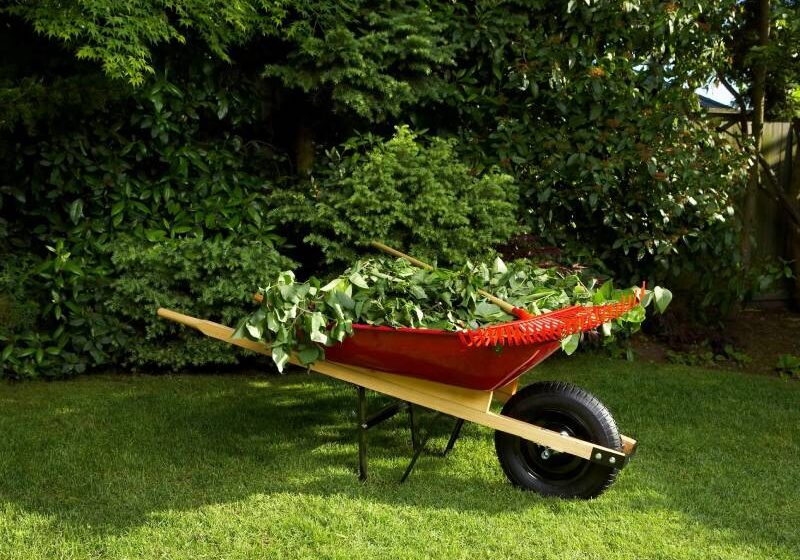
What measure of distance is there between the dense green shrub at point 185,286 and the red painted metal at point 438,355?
5.35 feet

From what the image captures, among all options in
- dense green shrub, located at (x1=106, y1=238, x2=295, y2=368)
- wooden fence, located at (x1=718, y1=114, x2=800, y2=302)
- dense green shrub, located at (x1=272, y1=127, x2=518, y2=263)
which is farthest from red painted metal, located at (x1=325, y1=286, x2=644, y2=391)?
wooden fence, located at (x1=718, y1=114, x2=800, y2=302)

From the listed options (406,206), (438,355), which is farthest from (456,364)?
(406,206)

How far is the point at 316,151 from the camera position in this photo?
5.32 m

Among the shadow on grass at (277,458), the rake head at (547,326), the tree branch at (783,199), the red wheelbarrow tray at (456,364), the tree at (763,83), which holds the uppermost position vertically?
the tree at (763,83)

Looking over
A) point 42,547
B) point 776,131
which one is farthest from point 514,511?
point 776,131

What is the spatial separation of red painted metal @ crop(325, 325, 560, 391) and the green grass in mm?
438

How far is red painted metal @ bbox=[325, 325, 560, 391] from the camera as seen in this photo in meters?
2.77

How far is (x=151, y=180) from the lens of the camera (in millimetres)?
4902

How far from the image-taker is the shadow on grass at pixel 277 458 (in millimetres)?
2852

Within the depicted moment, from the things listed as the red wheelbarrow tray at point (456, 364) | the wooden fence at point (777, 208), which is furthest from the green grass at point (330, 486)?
the wooden fence at point (777, 208)

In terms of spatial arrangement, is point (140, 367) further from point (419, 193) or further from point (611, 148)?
point (611, 148)

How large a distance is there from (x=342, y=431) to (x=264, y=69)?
2307mm

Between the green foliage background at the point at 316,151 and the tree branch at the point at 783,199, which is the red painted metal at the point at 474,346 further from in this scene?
the tree branch at the point at 783,199

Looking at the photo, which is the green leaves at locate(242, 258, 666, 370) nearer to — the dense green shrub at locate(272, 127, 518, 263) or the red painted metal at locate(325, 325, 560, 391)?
the red painted metal at locate(325, 325, 560, 391)
